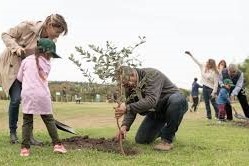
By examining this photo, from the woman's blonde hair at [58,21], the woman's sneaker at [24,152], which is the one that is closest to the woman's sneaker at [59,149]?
the woman's sneaker at [24,152]

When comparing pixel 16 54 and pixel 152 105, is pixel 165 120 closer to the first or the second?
pixel 152 105

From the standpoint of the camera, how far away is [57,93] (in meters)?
44.5

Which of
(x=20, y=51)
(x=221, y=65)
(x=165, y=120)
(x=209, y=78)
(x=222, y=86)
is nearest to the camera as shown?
(x=20, y=51)

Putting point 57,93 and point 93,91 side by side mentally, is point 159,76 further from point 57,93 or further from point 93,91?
point 57,93

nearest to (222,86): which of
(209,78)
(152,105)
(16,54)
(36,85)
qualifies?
(209,78)

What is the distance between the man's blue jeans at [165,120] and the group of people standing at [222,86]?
6.78m

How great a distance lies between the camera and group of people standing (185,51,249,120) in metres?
16.0

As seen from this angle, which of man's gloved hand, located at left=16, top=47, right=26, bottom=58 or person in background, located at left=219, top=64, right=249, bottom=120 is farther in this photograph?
person in background, located at left=219, top=64, right=249, bottom=120

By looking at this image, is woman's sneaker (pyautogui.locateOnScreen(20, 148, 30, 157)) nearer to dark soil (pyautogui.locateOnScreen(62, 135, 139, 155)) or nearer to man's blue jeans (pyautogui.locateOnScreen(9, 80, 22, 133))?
dark soil (pyautogui.locateOnScreen(62, 135, 139, 155))

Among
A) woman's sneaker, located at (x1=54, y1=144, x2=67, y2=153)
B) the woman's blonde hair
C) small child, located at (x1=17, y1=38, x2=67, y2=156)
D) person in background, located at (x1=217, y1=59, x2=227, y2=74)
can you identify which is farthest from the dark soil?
person in background, located at (x1=217, y1=59, x2=227, y2=74)

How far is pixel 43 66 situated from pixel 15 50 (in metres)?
0.95

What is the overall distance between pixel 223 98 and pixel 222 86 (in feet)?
1.72

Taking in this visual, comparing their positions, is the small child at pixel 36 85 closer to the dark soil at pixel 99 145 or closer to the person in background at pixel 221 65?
the dark soil at pixel 99 145

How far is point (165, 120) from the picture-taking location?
9.52 metres
